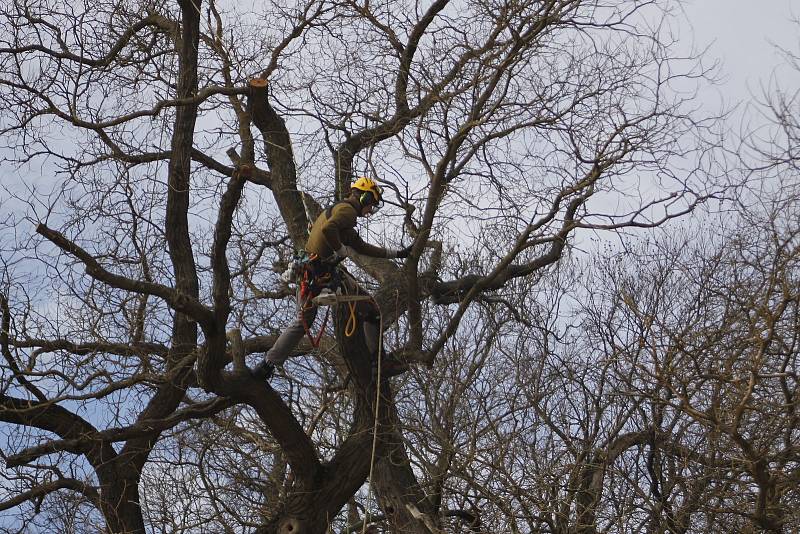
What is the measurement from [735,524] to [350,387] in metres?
3.95

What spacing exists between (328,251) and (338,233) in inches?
Result: 11.9

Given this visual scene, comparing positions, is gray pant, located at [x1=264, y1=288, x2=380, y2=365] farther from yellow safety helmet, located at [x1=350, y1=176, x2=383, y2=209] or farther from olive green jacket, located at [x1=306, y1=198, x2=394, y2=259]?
yellow safety helmet, located at [x1=350, y1=176, x2=383, y2=209]

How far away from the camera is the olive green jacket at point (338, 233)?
7336 mm

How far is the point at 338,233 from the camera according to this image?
7.36 metres

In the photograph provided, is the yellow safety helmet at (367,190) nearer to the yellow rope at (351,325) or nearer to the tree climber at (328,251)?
the tree climber at (328,251)

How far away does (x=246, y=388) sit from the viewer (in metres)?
7.89

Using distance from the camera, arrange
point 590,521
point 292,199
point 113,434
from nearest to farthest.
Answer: point 113,434
point 590,521
point 292,199

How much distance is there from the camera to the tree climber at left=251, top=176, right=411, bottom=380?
7.36m

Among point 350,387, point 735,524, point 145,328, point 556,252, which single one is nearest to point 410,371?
point 350,387

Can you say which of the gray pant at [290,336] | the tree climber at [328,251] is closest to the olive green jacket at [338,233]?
the tree climber at [328,251]

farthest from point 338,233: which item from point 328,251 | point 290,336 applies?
point 290,336

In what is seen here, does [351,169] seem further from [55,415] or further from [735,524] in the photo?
[735,524]

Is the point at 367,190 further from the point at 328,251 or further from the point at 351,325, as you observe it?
the point at 351,325

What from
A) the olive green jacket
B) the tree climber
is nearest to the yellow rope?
the tree climber
